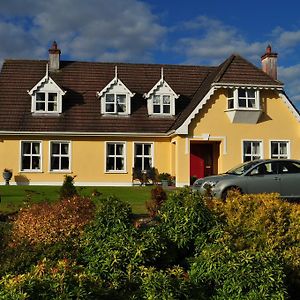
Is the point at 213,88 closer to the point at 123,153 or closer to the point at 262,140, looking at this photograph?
the point at 262,140

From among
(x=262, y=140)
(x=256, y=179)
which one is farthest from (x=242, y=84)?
(x=256, y=179)

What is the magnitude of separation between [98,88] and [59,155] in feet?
17.5

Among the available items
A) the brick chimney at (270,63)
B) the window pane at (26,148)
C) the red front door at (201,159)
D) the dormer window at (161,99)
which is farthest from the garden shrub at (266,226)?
the brick chimney at (270,63)

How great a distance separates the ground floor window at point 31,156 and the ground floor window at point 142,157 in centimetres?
587

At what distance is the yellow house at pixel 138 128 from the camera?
27.5 m

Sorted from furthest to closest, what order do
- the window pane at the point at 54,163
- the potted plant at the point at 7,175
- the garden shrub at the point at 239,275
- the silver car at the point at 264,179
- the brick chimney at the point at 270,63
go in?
1. the brick chimney at the point at 270,63
2. the window pane at the point at 54,163
3. the potted plant at the point at 7,175
4. the silver car at the point at 264,179
5. the garden shrub at the point at 239,275

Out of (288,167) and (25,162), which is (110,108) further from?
(288,167)

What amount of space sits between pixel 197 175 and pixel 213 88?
18.7 ft

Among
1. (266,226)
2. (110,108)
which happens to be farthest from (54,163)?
(266,226)

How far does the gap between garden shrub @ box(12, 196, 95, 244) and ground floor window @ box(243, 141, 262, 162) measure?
21.5 metres

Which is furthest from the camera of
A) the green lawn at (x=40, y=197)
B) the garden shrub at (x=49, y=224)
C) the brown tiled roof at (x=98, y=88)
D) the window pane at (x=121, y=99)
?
the window pane at (x=121, y=99)

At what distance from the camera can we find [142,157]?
28.9 meters

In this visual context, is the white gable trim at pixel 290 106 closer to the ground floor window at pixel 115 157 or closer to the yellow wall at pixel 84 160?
the yellow wall at pixel 84 160

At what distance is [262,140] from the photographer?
28219 mm
